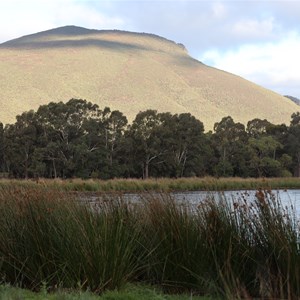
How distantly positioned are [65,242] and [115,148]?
167 ft

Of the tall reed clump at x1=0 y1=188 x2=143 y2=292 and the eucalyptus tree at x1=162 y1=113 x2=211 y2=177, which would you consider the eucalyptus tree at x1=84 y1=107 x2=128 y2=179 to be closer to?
the eucalyptus tree at x1=162 y1=113 x2=211 y2=177

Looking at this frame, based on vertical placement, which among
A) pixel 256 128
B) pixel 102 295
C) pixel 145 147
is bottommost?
pixel 102 295

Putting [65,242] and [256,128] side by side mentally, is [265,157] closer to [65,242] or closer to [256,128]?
[256,128]

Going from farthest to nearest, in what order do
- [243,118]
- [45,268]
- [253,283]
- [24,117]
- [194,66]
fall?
[194,66]
[243,118]
[24,117]
[45,268]
[253,283]

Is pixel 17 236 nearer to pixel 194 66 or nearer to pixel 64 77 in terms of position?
pixel 64 77

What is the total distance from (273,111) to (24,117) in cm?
9600

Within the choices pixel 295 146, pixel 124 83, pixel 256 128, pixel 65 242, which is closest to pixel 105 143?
pixel 256 128

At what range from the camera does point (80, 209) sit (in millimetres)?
6719

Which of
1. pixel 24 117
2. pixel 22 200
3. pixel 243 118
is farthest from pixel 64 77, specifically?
pixel 22 200

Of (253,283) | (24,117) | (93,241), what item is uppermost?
(24,117)

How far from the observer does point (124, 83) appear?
148 metres

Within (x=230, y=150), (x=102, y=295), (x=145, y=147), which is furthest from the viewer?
(x=230, y=150)

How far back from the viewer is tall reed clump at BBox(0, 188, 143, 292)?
6207mm

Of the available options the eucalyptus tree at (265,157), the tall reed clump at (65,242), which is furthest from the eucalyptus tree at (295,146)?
the tall reed clump at (65,242)
